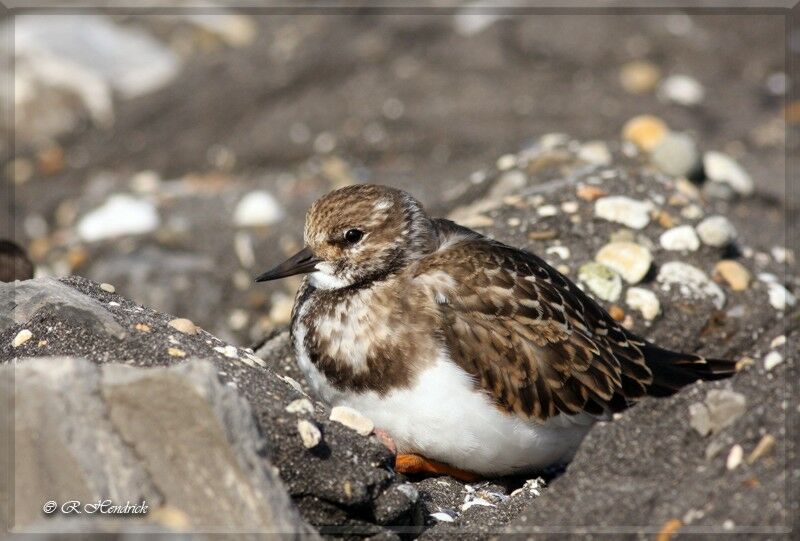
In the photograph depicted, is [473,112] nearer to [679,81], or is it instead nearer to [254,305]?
[679,81]

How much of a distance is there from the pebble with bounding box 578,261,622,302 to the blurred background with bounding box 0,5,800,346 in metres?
1.66

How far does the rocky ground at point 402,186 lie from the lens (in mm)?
2838

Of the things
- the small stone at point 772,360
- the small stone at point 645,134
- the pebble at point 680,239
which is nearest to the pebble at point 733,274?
the pebble at point 680,239

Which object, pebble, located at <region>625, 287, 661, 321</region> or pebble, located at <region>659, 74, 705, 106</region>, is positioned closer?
pebble, located at <region>625, 287, 661, 321</region>

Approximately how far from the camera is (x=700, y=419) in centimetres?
320

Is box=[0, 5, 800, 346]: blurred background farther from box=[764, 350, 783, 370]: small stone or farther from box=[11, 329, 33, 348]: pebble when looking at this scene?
box=[764, 350, 783, 370]: small stone

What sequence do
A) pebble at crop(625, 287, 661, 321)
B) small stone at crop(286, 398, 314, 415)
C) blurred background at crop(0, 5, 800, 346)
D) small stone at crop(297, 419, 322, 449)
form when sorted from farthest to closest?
blurred background at crop(0, 5, 800, 346) → pebble at crop(625, 287, 661, 321) → small stone at crop(286, 398, 314, 415) → small stone at crop(297, 419, 322, 449)

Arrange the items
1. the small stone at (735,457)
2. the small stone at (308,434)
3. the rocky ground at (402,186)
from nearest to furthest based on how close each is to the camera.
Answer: the rocky ground at (402,186) < the small stone at (735,457) < the small stone at (308,434)

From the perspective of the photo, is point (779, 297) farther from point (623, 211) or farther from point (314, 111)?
point (314, 111)

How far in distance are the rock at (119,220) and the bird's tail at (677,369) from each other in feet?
10.9

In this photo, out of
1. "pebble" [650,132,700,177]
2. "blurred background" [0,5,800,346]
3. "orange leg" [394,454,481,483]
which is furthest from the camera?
"blurred background" [0,5,800,346]

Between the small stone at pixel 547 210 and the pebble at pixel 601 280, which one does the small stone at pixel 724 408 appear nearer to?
the pebble at pixel 601 280

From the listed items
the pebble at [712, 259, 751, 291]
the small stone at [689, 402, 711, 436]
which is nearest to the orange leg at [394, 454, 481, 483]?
the small stone at [689, 402, 711, 436]

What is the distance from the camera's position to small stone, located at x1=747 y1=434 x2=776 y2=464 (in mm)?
2908
